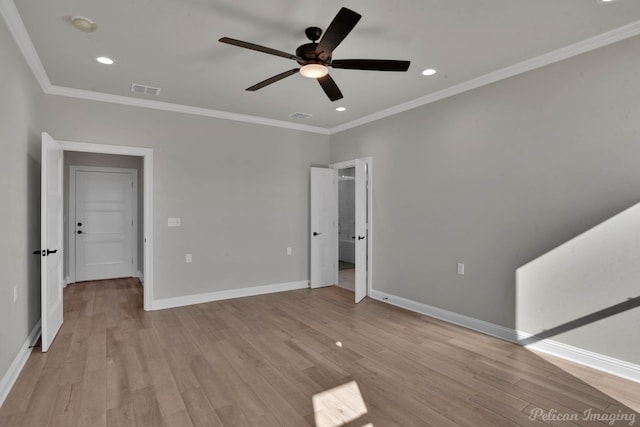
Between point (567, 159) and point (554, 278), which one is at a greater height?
point (567, 159)

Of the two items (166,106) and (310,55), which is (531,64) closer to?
(310,55)

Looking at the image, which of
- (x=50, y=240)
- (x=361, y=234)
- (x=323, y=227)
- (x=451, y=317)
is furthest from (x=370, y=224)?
(x=50, y=240)

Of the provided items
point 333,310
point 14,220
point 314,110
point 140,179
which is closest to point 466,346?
point 333,310

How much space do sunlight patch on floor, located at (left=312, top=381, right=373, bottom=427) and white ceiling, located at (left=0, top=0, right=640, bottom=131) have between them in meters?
2.76

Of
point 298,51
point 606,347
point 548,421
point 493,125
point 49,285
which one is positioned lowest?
point 548,421

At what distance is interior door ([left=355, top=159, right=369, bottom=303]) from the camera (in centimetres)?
481

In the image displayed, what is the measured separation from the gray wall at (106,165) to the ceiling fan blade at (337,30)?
4.73 metres

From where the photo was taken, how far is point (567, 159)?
299 centimetres

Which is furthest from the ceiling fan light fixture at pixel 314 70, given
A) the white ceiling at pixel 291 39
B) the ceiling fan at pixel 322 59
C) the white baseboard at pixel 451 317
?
the white baseboard at pixel 451 317

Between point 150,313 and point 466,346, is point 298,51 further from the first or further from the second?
point 150,313

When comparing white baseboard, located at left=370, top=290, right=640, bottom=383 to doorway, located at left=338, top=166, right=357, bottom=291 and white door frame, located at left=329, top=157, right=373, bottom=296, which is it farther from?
doorway, located at left=338, top=166, right=357, bottom=291

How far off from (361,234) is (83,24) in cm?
378

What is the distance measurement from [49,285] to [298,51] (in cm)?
327

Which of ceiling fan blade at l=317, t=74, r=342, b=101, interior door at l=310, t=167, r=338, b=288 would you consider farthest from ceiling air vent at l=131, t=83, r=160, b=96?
interior door at l=310, t=167, r=338, b=288
